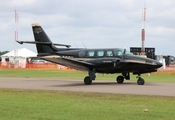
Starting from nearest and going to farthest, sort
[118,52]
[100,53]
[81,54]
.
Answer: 1. [118,52]
2. [100,53]
3. [81,54]

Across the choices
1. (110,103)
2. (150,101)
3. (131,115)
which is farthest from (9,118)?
(150,101)

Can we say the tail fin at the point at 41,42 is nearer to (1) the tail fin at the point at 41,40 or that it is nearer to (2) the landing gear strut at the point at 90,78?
(1) the tail fin at the point at 41,40

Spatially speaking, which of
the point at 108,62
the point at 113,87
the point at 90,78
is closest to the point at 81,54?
the point at 90,78

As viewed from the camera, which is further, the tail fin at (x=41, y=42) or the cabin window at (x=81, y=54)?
the tail fin at (x=41, y=42)

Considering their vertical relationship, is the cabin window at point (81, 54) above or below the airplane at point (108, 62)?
above

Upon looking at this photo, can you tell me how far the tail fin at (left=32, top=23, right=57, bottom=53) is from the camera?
2775 centimetres

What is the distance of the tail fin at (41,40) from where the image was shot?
2775cm

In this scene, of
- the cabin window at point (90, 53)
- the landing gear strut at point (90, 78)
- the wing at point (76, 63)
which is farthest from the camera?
the cabin window at point (90, 53)

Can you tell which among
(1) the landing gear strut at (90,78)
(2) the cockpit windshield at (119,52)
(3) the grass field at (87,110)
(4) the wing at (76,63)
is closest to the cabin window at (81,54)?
(4) the wing at (76,63)

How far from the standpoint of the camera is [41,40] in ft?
93.4

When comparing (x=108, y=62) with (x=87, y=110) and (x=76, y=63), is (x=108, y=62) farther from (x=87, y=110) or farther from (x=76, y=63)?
(x=87, y=110)

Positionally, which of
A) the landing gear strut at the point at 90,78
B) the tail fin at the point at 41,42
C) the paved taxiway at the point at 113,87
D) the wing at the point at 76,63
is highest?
the tail fin at the point at 41,42

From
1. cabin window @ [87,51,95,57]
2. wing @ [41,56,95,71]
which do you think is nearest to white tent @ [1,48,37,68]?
cabin window @ [87,51,95,57]

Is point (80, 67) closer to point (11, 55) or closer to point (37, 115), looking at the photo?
point (37, 115)
